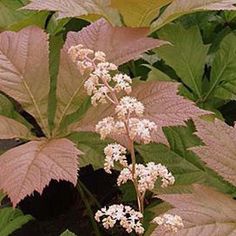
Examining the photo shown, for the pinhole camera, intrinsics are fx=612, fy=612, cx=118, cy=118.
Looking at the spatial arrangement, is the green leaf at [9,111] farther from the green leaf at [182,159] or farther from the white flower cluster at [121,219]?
the white flower cluster at [121,219]

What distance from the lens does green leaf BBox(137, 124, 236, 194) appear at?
47.5 inches

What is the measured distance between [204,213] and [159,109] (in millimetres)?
203

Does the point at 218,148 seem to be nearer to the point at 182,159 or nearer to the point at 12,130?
the point at 182,159

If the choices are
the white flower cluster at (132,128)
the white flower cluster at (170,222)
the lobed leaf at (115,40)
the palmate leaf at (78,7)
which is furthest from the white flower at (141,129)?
the palmate leaf at (78,7)

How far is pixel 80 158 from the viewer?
1.19m

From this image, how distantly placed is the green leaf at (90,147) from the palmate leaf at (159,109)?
0.06 meters

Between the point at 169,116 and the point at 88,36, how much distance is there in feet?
0.86

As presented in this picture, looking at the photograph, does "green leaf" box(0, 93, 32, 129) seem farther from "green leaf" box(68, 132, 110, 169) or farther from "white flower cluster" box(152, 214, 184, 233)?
"white flower cluster" box(152, 214, 184, 233)

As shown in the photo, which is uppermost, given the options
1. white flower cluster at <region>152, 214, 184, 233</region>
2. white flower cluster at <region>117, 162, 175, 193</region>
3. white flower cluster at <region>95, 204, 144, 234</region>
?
white flower cluster at <region>117, 162, 175, 193</region>

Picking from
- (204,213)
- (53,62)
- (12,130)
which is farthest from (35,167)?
(53,62)

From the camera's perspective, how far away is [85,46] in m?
1.18

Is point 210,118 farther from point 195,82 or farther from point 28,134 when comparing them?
point 28,134

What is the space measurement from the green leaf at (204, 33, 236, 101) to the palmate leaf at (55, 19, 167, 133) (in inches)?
10.3

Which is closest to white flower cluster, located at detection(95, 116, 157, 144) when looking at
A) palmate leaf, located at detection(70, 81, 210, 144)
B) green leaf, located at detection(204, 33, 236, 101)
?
palmate leaf, located at detection(70, 81, 210, 144)
